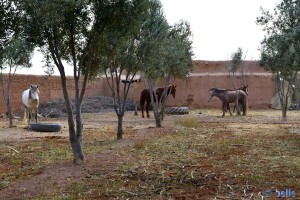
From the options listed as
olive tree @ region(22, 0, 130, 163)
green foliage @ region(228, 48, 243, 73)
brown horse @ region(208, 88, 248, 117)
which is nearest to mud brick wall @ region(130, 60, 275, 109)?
green foliage @ region(228, 48, 243, 73)

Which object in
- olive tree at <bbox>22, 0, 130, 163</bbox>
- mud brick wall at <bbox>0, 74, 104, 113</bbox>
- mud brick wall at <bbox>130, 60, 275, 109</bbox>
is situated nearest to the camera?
olive tree at <bbox>22, 0, 130, 163</bbox>

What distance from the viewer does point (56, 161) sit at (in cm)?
1051

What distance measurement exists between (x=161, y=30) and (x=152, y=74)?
2.37 metres

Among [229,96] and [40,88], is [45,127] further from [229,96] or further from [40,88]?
[40,88]

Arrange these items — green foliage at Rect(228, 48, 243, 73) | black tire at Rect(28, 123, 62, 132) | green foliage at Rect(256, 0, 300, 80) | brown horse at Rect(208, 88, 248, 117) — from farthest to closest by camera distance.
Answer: green foliage at Rect(228, 48, 243, 73) → brown horse at Rect(208, 88, 248, 117) → black tire at Rect(28, 123, 62, 132) → green foliage at Rect(256, 0, 300, 80)

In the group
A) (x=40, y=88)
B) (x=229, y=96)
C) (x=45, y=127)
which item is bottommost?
(x=45, y=127)

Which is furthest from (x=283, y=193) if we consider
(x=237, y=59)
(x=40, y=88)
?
(x=40, y=88)

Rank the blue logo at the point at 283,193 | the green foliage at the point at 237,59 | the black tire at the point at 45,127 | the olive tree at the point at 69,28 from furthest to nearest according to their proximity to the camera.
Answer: the green foliage at the point at 237,59
the black tire at the point at 45,127
the olive tree at the point at 69,28
the blue logo at the point at 283,193

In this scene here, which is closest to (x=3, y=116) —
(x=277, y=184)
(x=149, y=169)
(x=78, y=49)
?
(x=78, y=49)

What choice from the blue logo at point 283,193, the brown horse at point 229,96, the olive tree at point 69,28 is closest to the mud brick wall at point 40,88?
the brown horse at point 229,96

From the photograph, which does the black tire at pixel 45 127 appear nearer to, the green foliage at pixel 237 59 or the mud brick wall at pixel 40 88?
the mud brick wall at pixel 40 88

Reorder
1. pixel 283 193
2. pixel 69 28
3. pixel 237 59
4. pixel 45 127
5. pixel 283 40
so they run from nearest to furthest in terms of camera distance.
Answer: pixel 283 193 < pixel 69 28 < pixel 283 40 < pixel 45 127 < pixel 237 59

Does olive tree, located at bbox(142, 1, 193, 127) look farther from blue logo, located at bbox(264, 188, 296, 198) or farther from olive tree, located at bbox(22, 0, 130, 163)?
blue logo, located at bbox(264, 188, 296, 198)

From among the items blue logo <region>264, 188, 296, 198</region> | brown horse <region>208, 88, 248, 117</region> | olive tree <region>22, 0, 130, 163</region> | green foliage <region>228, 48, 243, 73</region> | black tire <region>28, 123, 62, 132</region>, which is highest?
green foliage <region>228, 48, 243, 73</region>
